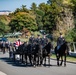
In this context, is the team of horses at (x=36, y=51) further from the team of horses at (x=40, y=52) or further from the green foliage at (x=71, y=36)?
the green foliage at (x=71, y=36)

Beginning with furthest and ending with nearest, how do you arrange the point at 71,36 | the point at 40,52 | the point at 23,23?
the point at 23,23 < the point at 71,36 < the point at 40,52

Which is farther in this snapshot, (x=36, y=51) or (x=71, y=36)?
(x=71, y=36)

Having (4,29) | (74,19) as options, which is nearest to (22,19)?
(4,29)

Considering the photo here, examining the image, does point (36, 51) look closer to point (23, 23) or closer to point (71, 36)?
point (71, 36)

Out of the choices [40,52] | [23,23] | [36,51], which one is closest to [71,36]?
[36,51]

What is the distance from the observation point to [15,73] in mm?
20078

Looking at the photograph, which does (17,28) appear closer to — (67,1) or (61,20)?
(67,1)

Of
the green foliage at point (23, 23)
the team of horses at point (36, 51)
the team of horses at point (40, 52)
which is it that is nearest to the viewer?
the team of horses at point (40, 52)

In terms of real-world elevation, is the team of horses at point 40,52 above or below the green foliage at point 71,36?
below

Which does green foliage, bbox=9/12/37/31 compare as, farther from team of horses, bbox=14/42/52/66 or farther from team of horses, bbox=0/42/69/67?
team of horses, bbox=0/42/69/67

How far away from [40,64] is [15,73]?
4593 mm

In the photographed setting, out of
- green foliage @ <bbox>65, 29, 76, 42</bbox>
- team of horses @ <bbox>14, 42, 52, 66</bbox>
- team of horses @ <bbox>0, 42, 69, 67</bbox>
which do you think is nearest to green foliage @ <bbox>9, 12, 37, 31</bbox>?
green foliage @ <bbox>65, 29, 76, 42</bbox>

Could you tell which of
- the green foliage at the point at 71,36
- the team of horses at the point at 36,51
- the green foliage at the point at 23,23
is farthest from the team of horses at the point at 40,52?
the green foliage at the point at 23,23

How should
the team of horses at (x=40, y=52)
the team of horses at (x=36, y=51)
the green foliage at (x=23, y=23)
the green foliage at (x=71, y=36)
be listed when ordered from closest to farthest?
the team of horses at (x=40, y=52), the team of horses at (x=36, y=51), the green foliage at (x=71, y=36), the green foliage at (x=23, y=23)
